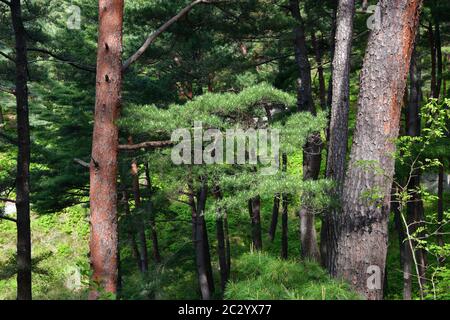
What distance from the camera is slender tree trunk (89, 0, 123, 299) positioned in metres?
5.36

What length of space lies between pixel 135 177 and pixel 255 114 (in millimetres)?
6422

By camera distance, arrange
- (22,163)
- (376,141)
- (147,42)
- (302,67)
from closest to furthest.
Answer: (376,141) < (147,42) < (22,163) < (302,67)

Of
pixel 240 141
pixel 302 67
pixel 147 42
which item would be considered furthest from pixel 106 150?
pixel 302 67

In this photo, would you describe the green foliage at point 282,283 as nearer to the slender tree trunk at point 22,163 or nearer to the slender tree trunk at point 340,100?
the slender tree trunk at point 340,100

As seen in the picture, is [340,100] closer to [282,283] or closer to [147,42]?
[147,42]

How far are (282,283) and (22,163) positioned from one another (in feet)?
21.2

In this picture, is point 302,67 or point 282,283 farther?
point 302,67

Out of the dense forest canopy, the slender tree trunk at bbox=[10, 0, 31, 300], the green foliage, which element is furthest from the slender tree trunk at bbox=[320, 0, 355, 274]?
the slender tree trunk at bbox=[10, 0, 31, 300]

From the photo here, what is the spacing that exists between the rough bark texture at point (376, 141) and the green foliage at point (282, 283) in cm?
74

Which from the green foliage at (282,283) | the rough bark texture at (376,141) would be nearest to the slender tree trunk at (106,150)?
the green foliage at (282,283)

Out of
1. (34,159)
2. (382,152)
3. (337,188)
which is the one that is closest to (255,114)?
(337,188)

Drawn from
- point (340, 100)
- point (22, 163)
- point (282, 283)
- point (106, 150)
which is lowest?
point (282, 283)

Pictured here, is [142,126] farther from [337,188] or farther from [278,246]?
[278,246]

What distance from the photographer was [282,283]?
4266mm
